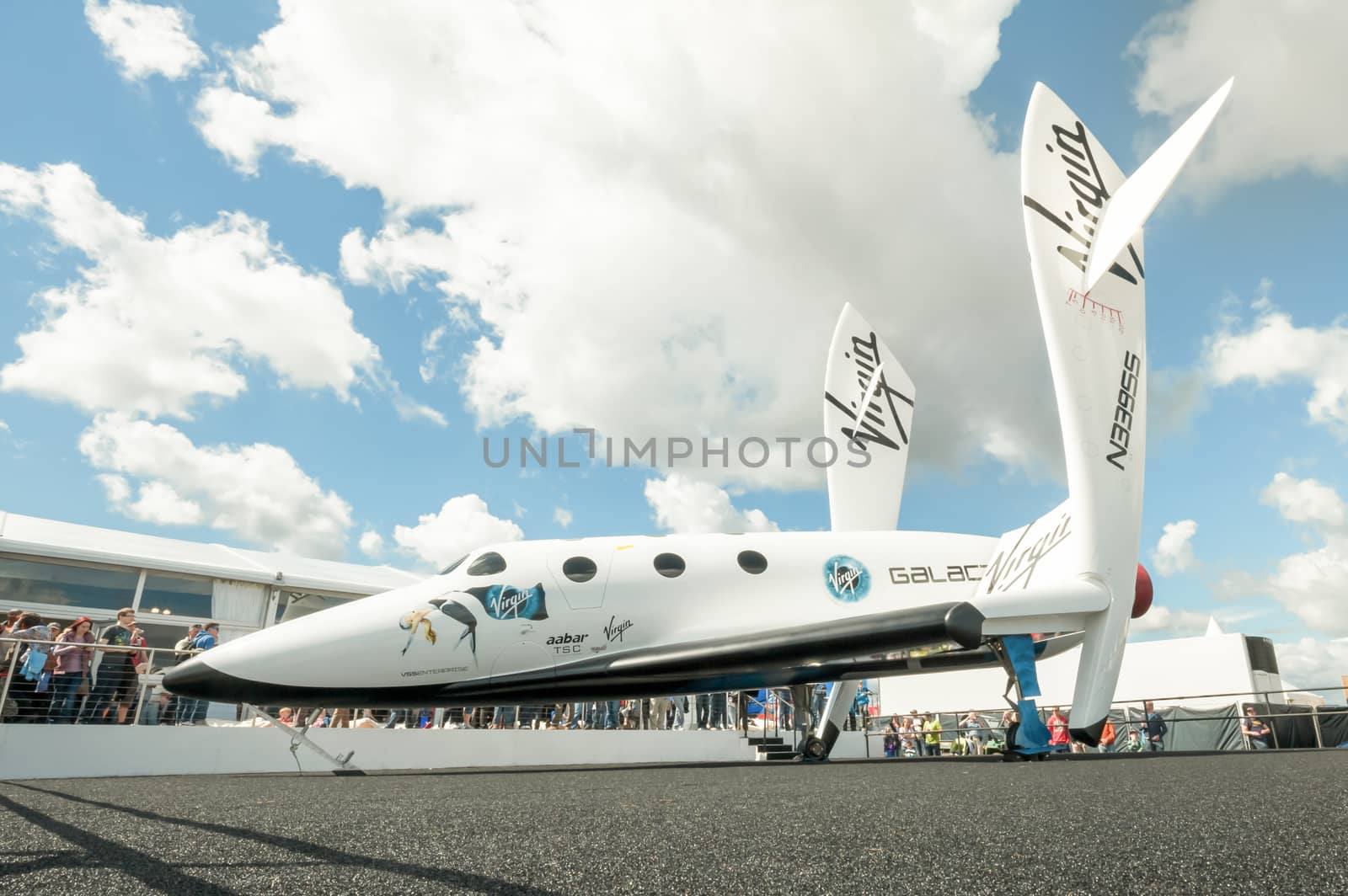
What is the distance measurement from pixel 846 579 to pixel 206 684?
6.65 m

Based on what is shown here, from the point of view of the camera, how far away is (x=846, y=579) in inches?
350

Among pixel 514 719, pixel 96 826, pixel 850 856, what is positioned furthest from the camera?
pixel 514 719

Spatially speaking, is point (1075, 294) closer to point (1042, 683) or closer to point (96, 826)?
point (96, 826)

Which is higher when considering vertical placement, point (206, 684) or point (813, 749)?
point (206, 684)

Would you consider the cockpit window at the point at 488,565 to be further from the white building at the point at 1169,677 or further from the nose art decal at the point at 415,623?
the white building at the point at 1169,677

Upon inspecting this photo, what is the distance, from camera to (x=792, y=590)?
8.71 metres

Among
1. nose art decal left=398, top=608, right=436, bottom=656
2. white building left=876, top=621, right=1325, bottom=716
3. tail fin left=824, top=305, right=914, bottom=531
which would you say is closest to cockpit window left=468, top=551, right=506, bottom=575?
nose art decal left=398, top=608, right=436, bottom=656

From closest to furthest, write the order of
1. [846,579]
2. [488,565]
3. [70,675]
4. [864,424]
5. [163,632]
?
[488,565], [846,579], [70,675], [864,424], [163,632]

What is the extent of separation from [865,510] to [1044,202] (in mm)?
4884

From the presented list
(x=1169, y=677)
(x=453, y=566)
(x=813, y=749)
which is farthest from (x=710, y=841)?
(x=1169, y=677)

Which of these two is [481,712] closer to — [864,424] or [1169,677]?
[864,424]

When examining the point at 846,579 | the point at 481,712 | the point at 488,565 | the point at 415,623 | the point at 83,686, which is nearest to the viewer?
the point at 415,623

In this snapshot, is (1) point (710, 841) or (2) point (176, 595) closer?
(1) point (710, 841)

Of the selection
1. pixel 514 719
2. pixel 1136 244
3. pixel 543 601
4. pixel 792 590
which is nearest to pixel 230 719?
pixel 514 719
